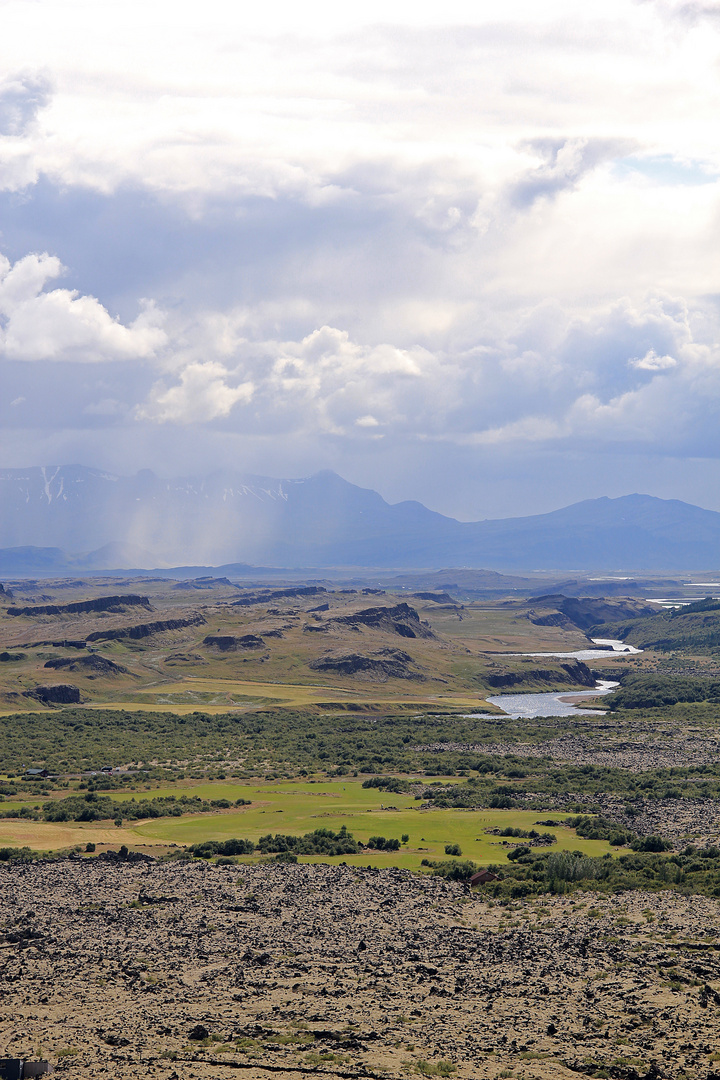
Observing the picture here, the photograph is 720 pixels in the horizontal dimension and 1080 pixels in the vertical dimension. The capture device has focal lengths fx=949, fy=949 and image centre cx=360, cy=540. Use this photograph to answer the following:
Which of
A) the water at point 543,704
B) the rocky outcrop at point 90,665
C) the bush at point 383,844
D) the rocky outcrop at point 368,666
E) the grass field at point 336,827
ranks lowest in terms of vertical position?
the water at point 543,704

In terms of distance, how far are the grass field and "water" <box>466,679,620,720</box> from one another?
199 feet

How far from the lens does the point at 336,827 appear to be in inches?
2051

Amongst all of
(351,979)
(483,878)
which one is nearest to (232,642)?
(483,878)

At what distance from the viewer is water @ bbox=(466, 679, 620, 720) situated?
12424cm

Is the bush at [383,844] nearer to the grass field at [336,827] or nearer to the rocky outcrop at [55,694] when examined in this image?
the grass field at [336,827]

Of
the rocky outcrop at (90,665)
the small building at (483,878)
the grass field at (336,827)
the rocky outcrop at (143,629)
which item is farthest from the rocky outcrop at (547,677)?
the small building at (483,878)

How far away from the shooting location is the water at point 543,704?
124244 mm

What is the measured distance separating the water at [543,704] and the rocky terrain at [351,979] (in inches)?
3335

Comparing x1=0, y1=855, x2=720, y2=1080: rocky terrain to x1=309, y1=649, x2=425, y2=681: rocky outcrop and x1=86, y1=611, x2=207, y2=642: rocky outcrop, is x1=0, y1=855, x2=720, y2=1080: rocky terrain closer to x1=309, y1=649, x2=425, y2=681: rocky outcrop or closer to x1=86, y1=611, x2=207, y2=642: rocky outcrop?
x1=309, y1=649, x2=425, y2=681: rocky outcrop

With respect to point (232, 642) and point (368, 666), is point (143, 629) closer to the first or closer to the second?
point (232, 642)

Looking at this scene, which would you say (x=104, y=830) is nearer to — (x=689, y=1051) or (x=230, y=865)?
(x=230, y=865)

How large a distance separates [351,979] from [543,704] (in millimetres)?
112593

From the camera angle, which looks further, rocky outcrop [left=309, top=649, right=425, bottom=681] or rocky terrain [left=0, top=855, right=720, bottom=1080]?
rocky outcrop [left=309, top=649, right=425, bottom=681]

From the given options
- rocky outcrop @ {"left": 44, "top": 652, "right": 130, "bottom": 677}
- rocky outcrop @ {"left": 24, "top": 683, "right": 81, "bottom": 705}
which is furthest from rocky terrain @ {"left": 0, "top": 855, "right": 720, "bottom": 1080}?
rocky outcrop @ {"left": 44, "top": 652, "right": 130, "bottom": 677}
